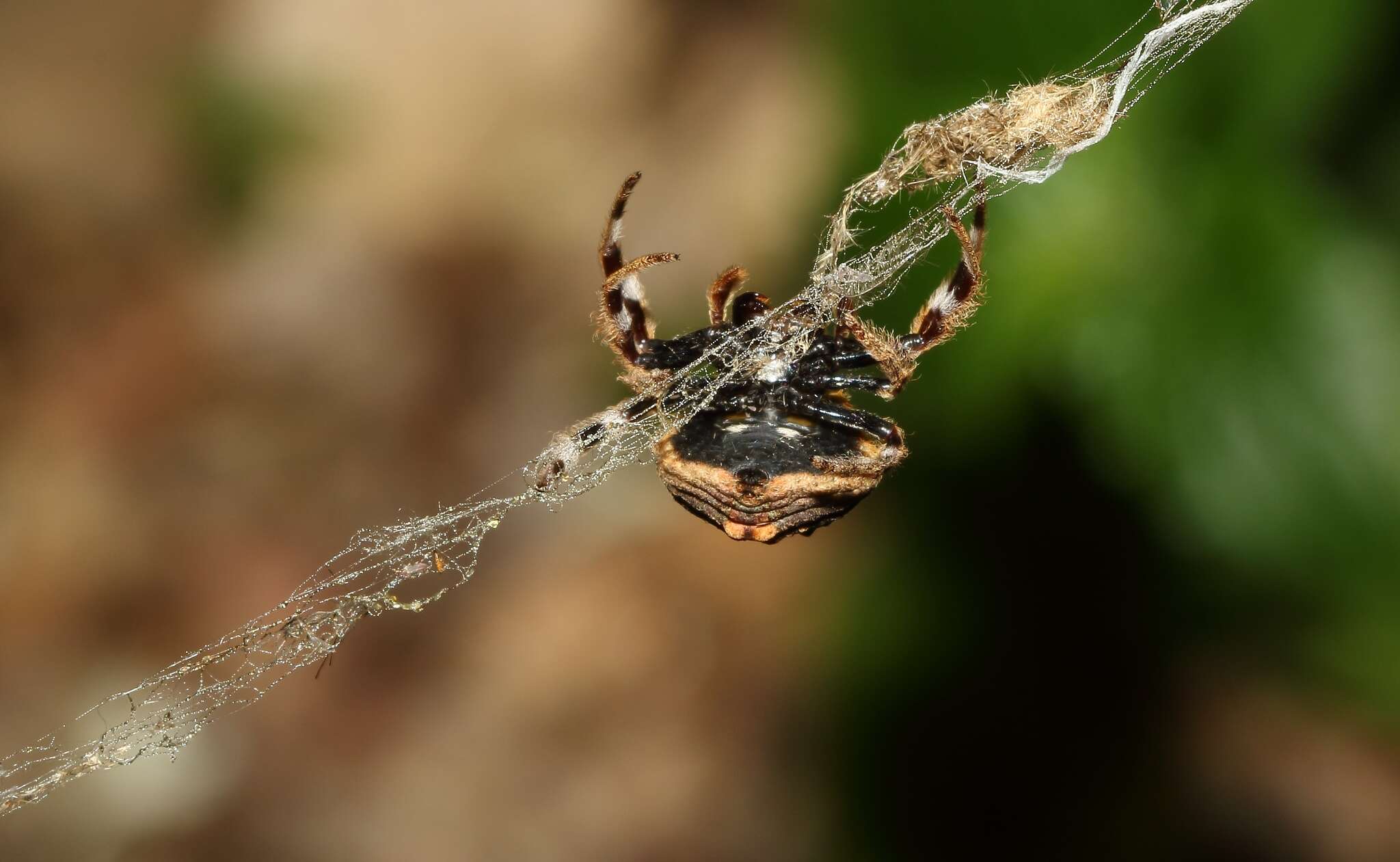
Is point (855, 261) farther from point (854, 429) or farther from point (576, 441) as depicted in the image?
point (576, 441)

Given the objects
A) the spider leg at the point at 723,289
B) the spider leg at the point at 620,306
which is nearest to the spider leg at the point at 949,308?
the spider leg at the point at 723,289

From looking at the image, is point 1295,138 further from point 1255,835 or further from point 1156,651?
point 1255,835

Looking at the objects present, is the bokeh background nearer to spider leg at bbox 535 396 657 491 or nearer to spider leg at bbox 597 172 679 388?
spider leg at bbox 597 172 679 388

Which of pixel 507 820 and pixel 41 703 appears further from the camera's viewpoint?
pixel 507 820

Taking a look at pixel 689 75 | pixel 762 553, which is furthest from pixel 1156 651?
pixel 689 75

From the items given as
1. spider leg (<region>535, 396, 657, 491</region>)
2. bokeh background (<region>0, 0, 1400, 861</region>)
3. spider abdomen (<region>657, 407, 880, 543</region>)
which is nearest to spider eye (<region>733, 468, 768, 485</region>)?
spider abdomen (<region>657, 407, 880, 543</region>)

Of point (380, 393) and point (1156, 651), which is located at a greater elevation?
point (380, 393)

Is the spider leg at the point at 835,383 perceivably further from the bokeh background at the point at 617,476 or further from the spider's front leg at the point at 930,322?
the bokeh background at the point at 617,476

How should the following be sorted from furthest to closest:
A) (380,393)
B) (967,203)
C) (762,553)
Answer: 1. (762,553)
2. (380,393)
3. (967,203)
